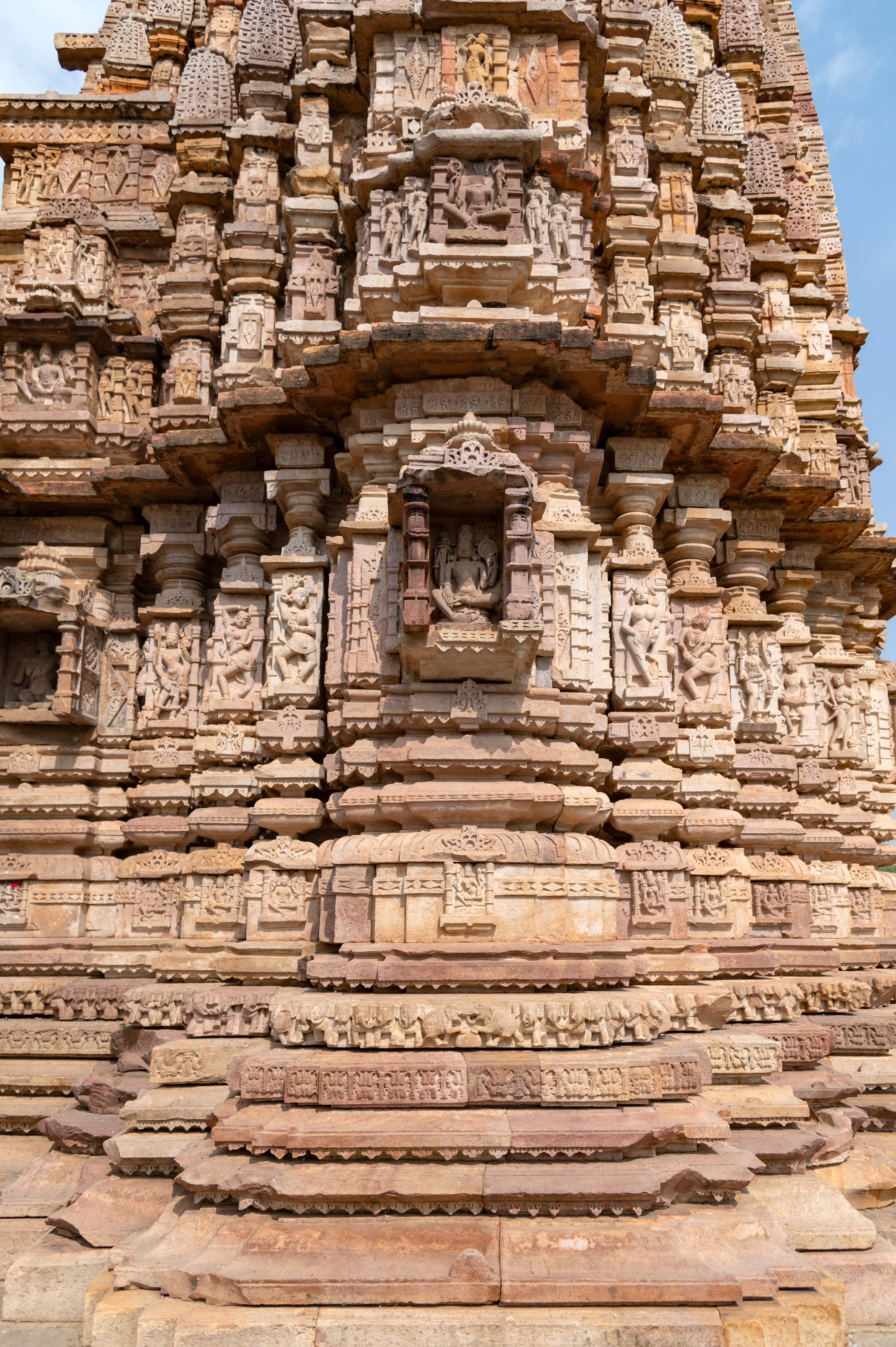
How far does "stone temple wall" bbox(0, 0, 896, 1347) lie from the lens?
218 inches

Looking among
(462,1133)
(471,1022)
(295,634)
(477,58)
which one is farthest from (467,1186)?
(477,58)

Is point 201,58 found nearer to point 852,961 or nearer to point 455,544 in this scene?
point 455,544

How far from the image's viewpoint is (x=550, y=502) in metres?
7.94

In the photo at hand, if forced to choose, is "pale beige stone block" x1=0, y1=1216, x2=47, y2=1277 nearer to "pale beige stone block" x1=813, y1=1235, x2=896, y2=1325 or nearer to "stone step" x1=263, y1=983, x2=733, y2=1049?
"stone step" x1=263, y1=983, x2=733, y2=1049

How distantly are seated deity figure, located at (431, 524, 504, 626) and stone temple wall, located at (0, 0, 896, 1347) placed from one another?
38 millimetres

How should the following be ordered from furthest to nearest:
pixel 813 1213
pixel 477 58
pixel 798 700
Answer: pixel 798 700 → pixel 477 58 → pixel 813 1213

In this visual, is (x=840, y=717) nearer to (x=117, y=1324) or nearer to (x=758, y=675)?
(x=758, y=675)

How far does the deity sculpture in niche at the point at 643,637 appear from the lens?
8.45 m

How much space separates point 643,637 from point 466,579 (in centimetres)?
189

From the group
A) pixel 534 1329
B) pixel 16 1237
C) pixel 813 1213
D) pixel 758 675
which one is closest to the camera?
pixel 534 1329

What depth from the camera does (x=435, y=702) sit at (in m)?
7.25

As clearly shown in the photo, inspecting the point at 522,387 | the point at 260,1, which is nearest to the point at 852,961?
the point at 522,387

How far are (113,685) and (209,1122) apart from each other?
4.85 meters

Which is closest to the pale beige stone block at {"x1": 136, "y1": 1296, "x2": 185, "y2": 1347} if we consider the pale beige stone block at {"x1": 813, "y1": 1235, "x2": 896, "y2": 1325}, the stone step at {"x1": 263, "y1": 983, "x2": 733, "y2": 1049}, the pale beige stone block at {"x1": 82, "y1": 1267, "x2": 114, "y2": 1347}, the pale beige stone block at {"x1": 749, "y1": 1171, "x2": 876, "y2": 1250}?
the pale beige stone block at {"x1": 82, "y1": 1267, "x2": 114, "y2": 1347}
